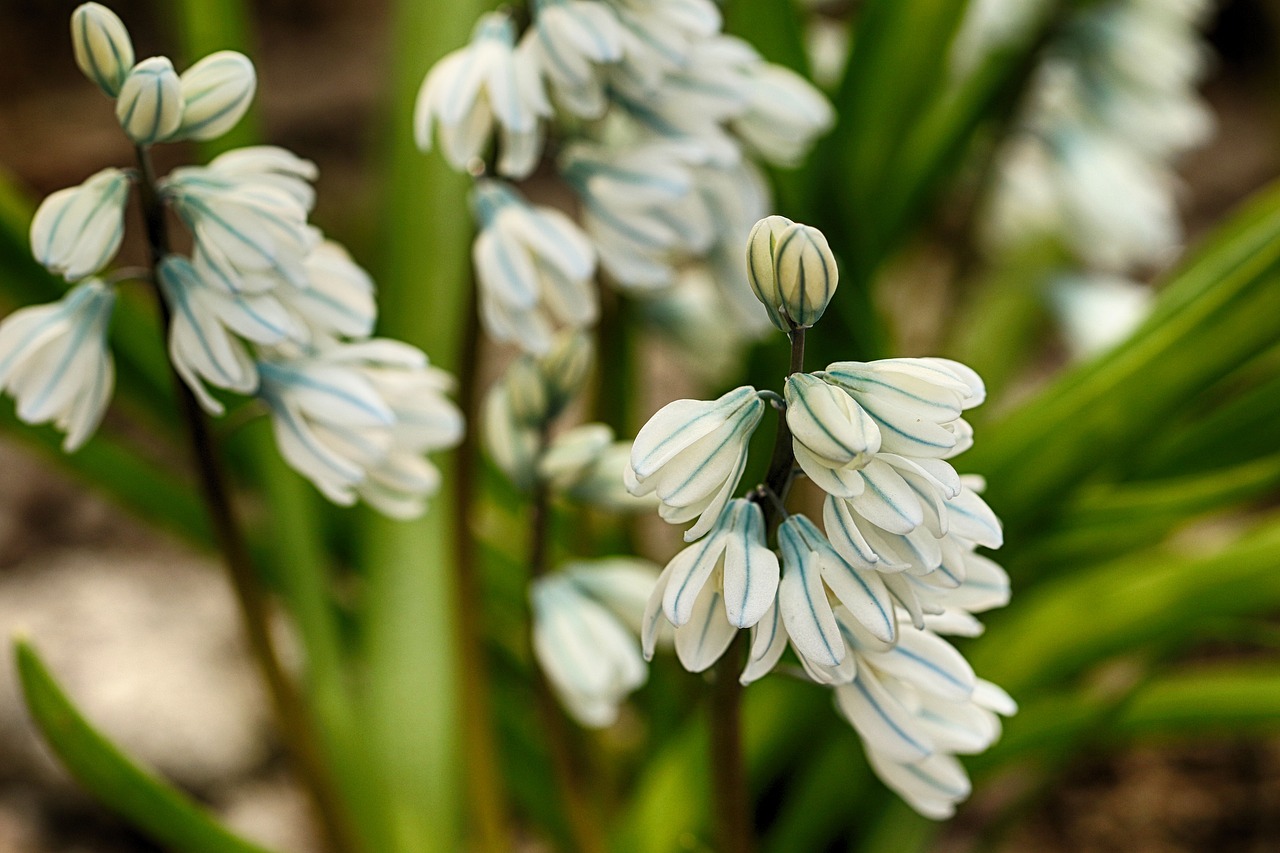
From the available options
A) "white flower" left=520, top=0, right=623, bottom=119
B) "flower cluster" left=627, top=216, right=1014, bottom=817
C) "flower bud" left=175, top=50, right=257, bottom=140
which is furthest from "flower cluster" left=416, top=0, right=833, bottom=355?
"flower cluster" left=627, top=216, right=1014, bottom=817

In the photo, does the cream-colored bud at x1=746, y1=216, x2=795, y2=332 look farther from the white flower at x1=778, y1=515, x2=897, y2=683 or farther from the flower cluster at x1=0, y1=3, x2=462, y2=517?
the flower cluster at x1=0, y1=3, x2=462, y2=517

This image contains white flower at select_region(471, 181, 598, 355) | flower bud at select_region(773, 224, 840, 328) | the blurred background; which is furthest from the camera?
the blurred background

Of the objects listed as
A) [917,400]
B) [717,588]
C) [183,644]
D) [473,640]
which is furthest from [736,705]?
[183,644]

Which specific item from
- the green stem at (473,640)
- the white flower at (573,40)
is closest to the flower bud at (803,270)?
the white flower at (573,40)

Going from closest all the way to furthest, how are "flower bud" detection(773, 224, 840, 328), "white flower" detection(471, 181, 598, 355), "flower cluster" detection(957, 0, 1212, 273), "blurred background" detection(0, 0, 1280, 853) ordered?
"flower bud" detection(773, 224, 840, 328)
"white flower" detection(471, 181, 598, 355)
"flower cluster" detection(957, 0, 1212, 273)
"blurred background" detection(0, 0, 1280, 853)

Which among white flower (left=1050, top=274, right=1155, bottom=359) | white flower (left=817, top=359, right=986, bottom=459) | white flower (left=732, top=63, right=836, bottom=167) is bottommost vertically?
white flower (left=1050, top=274, right=1155, bottom=359)

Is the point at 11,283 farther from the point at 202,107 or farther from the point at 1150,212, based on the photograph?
the point at 1150,212

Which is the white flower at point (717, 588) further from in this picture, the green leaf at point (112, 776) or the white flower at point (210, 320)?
the green leaf at point (112, 776)

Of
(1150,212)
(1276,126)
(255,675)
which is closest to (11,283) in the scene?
(255,675)
